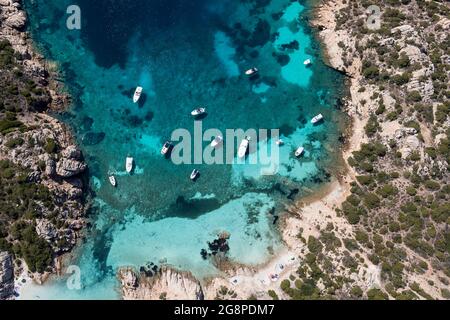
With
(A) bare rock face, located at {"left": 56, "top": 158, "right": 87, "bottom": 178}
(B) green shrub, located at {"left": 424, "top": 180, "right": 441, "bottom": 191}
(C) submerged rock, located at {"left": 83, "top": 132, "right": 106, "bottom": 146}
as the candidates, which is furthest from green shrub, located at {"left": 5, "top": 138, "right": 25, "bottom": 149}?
(B) green shrub, located at {"left": 424, "top": 180, "right": 441, "bottom": 191}

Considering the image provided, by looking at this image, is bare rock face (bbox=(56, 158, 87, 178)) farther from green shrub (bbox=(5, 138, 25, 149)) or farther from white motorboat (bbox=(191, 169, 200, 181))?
white motorboat (bbox=(191, 169, 200, 181))

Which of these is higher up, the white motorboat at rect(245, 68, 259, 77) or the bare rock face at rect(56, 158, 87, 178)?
the white motorboat at rect(245, 68, 259, 77)

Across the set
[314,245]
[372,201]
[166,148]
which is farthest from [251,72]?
[314,245]

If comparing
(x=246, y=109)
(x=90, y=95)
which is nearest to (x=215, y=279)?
(x=246, y=109)

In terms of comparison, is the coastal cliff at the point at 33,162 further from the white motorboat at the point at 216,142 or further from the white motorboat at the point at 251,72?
the white motorboat at the point at 251,72

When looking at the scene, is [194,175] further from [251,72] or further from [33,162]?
[33,162]

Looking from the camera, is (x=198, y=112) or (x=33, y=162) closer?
(x=33, y=162)

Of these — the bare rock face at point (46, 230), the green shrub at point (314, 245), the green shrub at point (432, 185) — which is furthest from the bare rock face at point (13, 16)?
the green shrub at point (432, 185)
